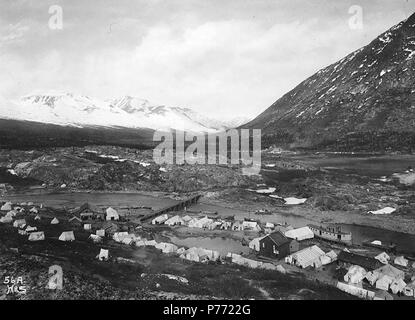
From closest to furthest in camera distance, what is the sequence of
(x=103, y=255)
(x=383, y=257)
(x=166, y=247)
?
(x=383, y=257), (x=103, y=255), (x=166, y=247)

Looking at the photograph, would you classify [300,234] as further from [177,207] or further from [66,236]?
[66,236]

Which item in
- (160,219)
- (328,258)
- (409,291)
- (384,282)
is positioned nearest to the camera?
(409,291)

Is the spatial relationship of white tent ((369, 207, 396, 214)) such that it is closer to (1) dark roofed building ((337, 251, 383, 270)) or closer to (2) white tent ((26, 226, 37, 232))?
(1) dark roofed building ((337, 251, 383, 270))

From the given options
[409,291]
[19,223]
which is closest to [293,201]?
[409,291]

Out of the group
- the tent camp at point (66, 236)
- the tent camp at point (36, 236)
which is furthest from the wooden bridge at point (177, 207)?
the tent camp at point (36, 236)

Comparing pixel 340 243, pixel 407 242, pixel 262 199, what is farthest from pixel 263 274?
pixel 262 199

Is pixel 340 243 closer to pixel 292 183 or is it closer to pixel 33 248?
pixel 33 248
